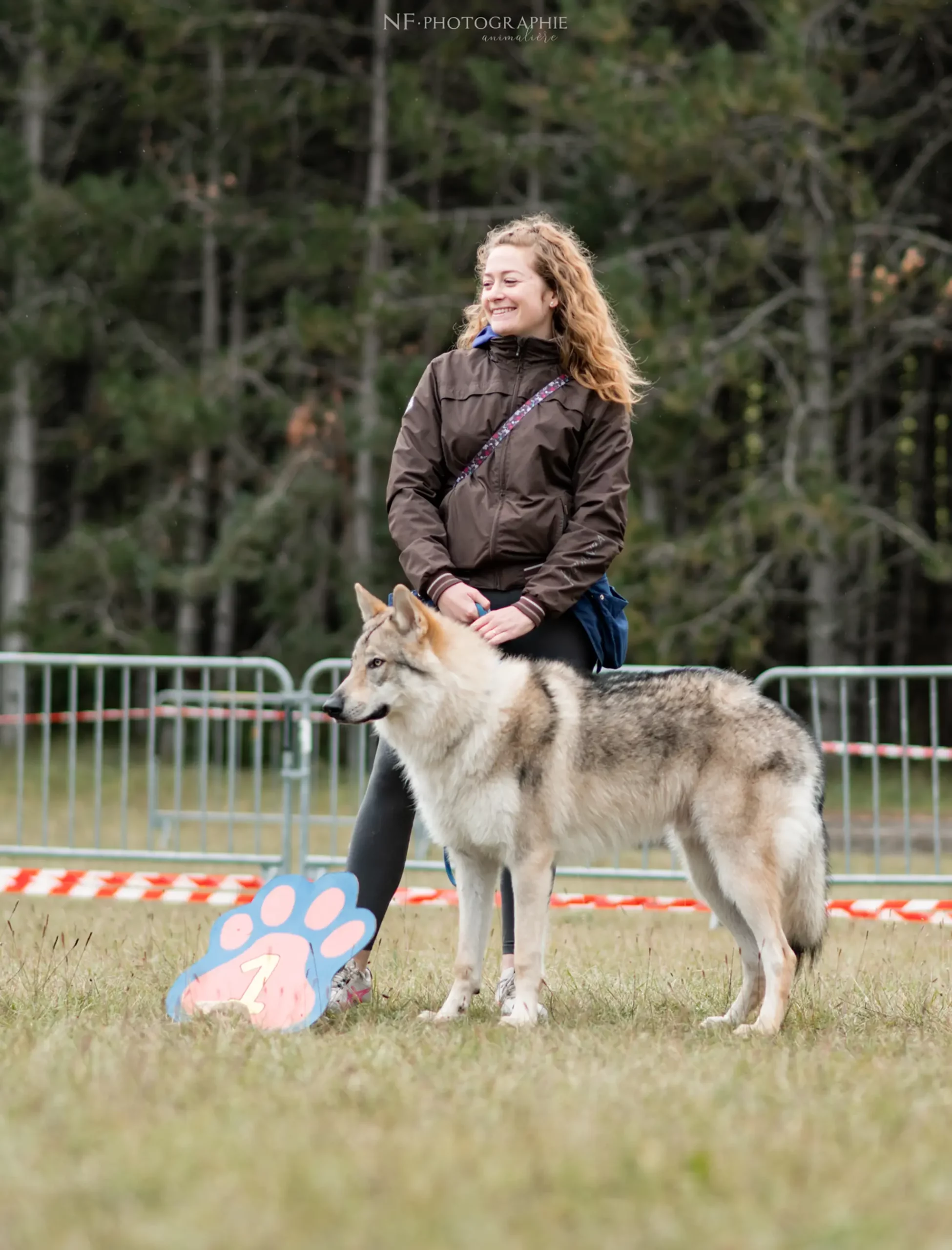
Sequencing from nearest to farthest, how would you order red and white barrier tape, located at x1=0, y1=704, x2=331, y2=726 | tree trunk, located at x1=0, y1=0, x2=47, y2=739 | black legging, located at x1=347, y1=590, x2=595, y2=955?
1. black legging, located at x1=347, y1=590, x2=595, y2=955
2. red and white barrier tape, located at x1=0, y1=704, x2=331, y2=726
3. tree trunk, located at x1=0, y1=0, x2=47, y2=739

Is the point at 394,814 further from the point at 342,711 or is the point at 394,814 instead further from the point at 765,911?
the point at 765,911

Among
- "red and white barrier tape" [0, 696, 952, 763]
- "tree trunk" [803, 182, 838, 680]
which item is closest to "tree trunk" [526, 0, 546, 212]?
"tree trunk" [803, 182, 838, 680]

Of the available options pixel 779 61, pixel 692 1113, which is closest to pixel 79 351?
pixel 779 61

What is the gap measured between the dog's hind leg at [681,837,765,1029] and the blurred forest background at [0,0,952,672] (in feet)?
35.6

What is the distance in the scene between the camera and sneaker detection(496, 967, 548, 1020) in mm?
5105

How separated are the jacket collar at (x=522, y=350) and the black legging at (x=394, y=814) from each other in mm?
785

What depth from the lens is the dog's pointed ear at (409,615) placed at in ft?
16.1

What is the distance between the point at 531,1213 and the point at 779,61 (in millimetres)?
14934

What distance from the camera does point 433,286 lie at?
60.8 feet

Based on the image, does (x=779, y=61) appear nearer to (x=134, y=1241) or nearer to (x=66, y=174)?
(x=66, y=174)

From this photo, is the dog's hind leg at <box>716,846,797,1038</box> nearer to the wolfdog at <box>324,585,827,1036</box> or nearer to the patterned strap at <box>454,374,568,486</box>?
the wolfdog at <box>324,585,827,1036</box>

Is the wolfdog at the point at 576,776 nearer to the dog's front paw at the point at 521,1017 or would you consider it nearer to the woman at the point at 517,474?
the dog's front paw at the point at 521,1017

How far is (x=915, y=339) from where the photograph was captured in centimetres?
1848

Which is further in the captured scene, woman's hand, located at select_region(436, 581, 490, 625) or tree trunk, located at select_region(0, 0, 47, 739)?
tree trunk, located at select_region(0, 0, 47, 739)
